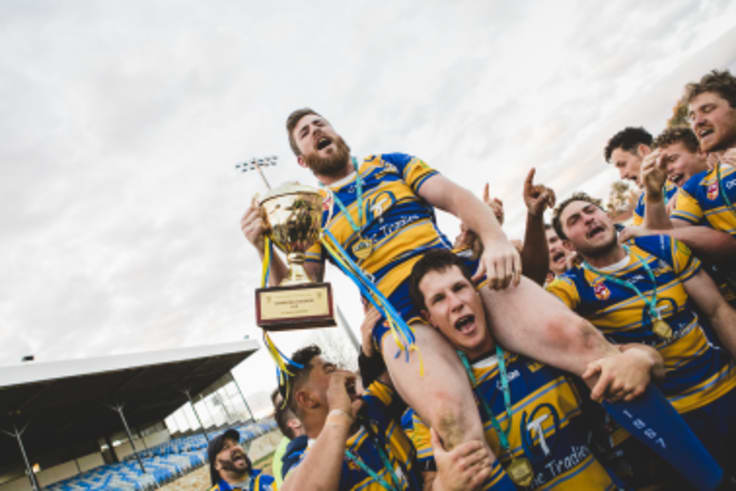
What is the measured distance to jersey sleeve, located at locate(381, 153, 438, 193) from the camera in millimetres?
2057

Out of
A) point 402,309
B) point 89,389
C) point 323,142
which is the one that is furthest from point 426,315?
point 89,389

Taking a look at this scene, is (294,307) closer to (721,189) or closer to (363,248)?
(363,248)

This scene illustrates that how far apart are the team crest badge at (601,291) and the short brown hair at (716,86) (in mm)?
1657

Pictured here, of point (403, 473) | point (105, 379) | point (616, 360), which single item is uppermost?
point (105, 379)

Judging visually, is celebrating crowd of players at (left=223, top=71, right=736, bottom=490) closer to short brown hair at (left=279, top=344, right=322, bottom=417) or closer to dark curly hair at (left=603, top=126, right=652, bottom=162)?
short brown hair at (left=279, top=344, right=322, bottom=417)

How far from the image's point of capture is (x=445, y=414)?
135cm

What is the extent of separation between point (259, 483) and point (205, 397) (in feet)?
95.7

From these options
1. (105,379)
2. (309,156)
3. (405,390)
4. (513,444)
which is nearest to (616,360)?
(513,444)

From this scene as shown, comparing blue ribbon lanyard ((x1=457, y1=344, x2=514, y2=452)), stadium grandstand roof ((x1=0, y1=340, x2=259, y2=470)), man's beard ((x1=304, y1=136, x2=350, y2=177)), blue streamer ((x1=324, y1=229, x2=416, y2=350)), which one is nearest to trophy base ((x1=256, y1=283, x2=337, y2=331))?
blue streamer ((x1=324, y1=229, x2=416, y2=350))

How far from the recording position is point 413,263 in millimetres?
1852

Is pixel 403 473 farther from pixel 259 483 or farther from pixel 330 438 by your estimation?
pixel 259 483

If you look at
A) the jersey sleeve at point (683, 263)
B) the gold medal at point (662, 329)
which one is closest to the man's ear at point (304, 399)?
the gold medal at point (662, 329)

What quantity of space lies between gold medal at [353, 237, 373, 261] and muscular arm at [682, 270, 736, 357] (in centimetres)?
180

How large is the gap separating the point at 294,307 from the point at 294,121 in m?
1.19
